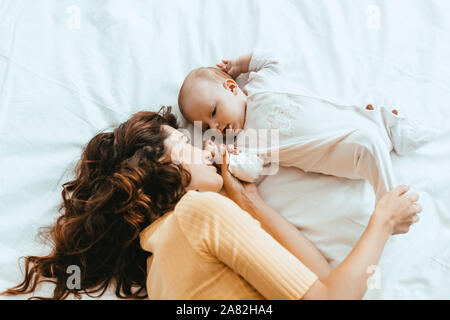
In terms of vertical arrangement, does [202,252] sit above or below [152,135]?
below

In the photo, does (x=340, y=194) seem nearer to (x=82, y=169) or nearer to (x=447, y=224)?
(x=447, y=224)

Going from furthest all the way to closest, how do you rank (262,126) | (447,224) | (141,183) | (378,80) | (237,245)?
1. (378,80)
2. (262,126)
3. (447,224)
4. (141,183)
5. (237,245)

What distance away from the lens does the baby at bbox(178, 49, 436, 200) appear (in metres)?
1.04

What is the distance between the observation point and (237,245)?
0.75 meters

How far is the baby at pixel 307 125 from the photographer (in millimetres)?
1043

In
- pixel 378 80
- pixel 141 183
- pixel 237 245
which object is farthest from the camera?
pixel 378 80

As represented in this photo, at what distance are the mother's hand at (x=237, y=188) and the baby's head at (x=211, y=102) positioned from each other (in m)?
0.10

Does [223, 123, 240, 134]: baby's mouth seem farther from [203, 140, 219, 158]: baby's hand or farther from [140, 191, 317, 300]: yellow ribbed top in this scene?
[140, 191, 317, 300]: yellow ribbed top

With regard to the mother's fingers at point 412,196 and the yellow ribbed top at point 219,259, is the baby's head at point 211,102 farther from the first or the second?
the mother's fingers at point 412,196

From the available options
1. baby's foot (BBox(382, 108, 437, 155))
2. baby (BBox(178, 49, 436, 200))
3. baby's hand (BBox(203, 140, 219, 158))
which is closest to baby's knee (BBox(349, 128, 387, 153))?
baby (BBox(178, 49, 436, 200))

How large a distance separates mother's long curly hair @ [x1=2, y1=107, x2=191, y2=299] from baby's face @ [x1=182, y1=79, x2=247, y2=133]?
0.17m

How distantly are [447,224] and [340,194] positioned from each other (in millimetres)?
312
